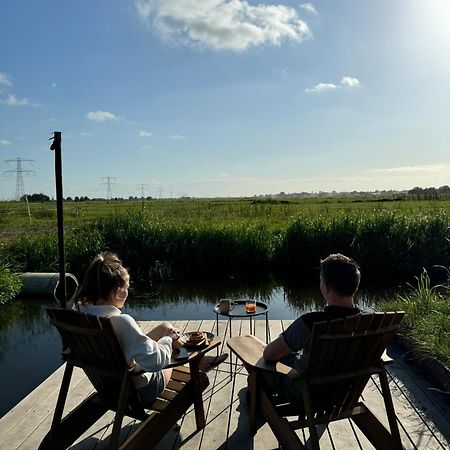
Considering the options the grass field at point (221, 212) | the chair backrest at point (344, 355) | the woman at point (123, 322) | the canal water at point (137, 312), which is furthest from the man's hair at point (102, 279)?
the grass field at point (221, 212)

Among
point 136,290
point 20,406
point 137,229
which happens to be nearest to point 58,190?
point 20,406

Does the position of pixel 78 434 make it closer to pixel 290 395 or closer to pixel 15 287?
pixel 290 395

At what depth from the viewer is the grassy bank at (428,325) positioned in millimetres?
3818

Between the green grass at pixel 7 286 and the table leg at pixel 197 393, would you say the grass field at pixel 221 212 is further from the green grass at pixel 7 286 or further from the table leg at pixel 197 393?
the table leg at pixel 197 393

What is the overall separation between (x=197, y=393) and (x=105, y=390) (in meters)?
0.60

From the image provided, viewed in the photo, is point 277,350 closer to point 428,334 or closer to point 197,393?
point 197,393

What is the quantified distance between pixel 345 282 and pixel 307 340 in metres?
0.37

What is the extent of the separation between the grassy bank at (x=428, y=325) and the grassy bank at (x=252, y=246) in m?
6.16

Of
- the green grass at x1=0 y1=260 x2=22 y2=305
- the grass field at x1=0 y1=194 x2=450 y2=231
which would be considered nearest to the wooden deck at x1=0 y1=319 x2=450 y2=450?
the green grass at x1=0 y1=260 x2=22 y2=305

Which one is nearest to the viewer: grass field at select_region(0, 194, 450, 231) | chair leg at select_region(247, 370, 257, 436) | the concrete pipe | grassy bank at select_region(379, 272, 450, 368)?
chair leg at select_region(247, 370, 257, 436)

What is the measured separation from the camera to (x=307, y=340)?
2334 mm

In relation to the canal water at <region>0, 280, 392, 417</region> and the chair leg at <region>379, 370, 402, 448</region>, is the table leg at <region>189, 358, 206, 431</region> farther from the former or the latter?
the canal water at <region>0, 280, 392, 417</region>

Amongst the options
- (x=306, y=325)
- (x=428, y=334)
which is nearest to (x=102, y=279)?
(x=306, y=325)

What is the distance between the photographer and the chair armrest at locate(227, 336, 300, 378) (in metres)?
2.40
